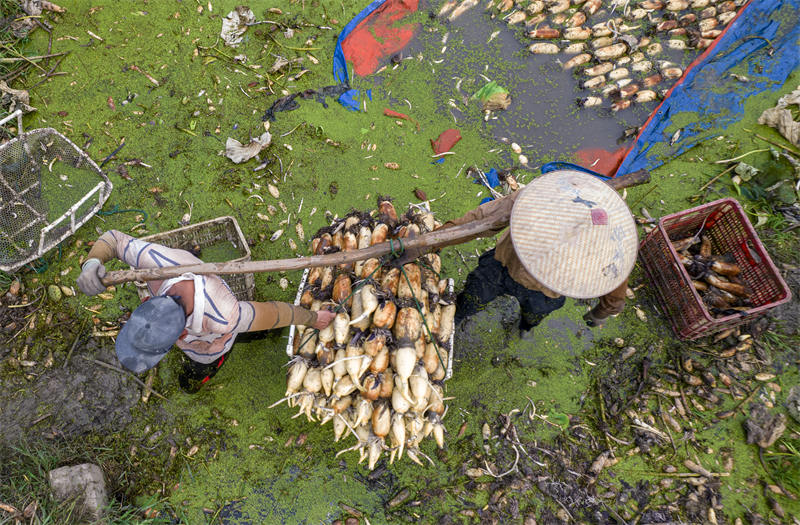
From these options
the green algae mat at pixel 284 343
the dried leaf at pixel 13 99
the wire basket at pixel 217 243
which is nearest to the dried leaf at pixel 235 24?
the green algae mat at pixel 284 343

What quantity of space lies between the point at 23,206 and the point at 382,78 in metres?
3.41

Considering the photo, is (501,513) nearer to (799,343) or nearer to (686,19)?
(799,343)

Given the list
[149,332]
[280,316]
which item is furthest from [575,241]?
[149,332]

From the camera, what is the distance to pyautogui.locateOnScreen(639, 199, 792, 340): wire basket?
2906mm

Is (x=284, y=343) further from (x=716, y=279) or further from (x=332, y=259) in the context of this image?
(x=716, y=279)

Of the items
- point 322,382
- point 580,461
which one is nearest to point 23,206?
point 322,382

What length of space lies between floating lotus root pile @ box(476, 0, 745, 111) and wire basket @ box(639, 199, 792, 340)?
53.7 inches

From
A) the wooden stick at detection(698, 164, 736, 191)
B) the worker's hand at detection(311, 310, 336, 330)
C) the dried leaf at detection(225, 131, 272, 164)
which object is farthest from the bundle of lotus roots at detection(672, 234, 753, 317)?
the dried leaf at detection(225, 131, 272, 164)

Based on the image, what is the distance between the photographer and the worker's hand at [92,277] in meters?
2.00

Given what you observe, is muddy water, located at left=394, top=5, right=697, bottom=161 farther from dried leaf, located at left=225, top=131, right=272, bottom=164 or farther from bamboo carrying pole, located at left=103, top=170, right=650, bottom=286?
bamboo carrying pole, located at left=103, top=170, right=650, bottom=286

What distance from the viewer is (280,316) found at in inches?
87.9

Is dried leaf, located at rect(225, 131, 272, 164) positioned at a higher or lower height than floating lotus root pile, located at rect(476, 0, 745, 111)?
lower

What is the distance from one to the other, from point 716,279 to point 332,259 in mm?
3008

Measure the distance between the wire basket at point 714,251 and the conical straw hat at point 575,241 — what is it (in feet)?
5.02
